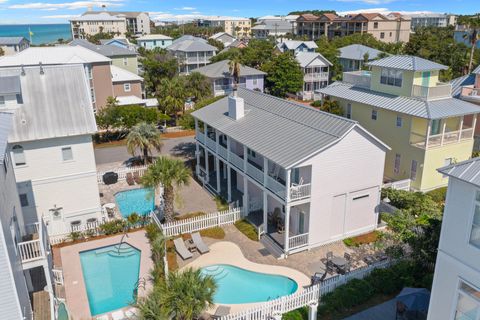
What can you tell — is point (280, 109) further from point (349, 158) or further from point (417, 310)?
point (417, 310)

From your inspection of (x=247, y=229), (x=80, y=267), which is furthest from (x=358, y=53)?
(x=80, y=267)

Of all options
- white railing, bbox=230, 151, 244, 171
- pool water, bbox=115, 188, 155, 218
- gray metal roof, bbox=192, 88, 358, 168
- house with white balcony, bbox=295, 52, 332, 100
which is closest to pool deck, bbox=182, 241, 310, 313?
white railing, bbox=230, 151, 244, 171

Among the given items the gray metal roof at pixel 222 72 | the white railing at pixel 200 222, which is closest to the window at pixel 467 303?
the white railing at pixel 200 222

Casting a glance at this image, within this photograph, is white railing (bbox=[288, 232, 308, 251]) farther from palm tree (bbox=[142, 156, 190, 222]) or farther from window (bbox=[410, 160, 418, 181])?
window (bbox=[410, 160, 418, 181])

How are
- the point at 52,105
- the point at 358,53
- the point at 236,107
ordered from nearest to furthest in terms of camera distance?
the point at 52,105
the point at 236,107
the point at 358,53

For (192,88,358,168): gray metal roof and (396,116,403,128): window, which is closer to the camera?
(192,88,358,168): gray metal roof

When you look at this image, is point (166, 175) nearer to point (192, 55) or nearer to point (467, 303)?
point (467, 303)
